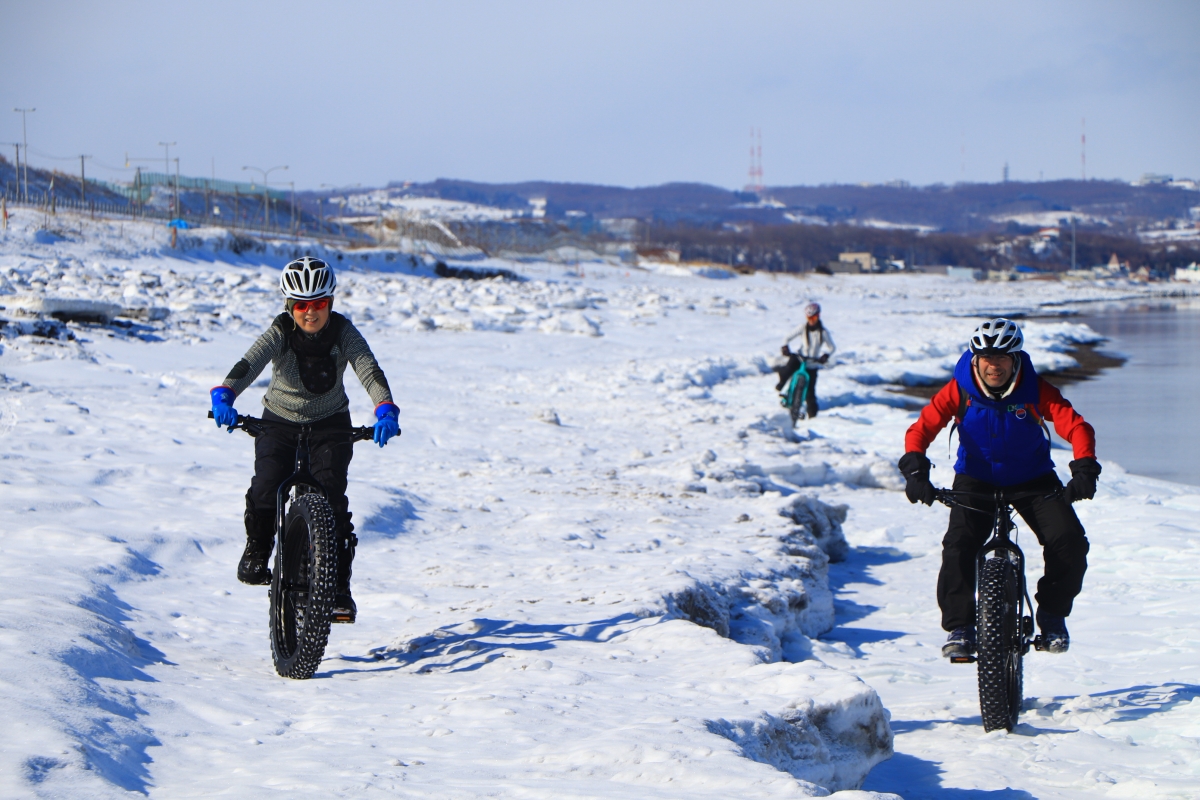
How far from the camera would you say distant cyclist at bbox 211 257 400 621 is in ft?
16.0

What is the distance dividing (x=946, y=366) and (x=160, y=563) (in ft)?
73.9

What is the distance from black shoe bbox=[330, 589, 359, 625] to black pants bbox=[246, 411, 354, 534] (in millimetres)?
289

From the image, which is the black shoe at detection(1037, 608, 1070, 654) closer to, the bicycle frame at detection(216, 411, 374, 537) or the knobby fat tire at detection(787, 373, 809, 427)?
the bicycle frame at detection(216, 411, 374, 537)

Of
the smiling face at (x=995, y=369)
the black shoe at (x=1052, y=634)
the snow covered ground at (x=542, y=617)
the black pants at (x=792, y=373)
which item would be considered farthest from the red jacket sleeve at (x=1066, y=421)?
the black pants at (x=792, y=373)

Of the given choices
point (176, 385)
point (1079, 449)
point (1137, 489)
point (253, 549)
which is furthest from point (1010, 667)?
point (176, 385)

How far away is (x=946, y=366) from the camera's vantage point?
26.2 m

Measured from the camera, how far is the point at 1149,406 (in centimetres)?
2130

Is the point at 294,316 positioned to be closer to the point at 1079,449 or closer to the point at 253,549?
the point at 253,549

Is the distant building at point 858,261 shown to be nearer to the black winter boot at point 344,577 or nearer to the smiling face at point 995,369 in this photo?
the smiling face at point 995,369

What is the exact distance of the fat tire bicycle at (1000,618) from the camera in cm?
490

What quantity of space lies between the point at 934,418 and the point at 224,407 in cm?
311

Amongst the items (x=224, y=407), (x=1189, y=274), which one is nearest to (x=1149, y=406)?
(x=224, y=407)

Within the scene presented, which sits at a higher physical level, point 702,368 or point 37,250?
point 37,250

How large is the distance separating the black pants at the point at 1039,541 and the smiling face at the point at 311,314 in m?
2.93
